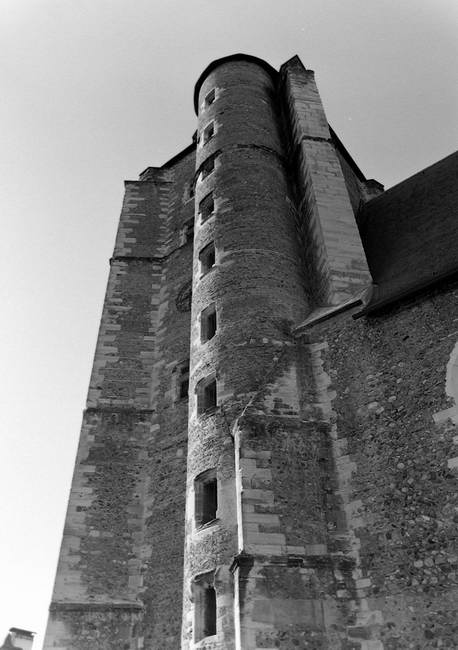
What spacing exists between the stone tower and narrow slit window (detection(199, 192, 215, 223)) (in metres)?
0.12

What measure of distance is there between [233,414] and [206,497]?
1491 millimetres

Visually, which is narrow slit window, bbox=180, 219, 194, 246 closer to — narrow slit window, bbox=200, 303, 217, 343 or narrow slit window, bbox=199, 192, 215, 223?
narrow slit window, bbox=199, 192, 215, 223

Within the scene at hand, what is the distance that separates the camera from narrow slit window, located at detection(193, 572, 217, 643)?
859 centimetres

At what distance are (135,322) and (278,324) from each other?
6390mm

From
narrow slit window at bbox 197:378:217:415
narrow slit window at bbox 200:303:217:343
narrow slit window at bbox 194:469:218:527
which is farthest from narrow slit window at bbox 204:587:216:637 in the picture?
narrow slit window at bbox 200:303:217:343

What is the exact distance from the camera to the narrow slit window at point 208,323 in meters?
12.1

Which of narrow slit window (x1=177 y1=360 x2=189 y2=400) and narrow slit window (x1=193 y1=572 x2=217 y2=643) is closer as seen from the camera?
narrow slit window (x1=193 y1=572 x2=217 y2=643)

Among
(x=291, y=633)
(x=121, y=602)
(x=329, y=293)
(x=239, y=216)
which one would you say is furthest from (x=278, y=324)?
(x=121, y=602)

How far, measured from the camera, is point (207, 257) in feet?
45.0

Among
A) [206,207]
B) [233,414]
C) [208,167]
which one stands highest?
[208,167]

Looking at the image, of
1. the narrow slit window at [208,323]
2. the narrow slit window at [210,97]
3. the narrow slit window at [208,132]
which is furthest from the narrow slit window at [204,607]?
the narrow slit window at [210,97]

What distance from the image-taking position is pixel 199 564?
900cm

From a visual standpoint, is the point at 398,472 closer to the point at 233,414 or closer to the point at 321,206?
the point at 233,414

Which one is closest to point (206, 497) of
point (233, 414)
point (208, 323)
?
point (233, 414)
